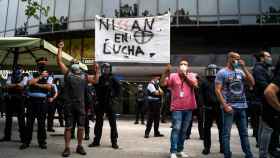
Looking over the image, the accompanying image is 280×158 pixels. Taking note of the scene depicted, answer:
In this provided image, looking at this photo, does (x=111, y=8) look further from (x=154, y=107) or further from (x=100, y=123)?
(x=100, y=123)

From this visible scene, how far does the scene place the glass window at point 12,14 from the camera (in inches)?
1346

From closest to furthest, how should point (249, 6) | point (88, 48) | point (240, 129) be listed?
point (240, 129)
point (249, 6)
point (88, 48)

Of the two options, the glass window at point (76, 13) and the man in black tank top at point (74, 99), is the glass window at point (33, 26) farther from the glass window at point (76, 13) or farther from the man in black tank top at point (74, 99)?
the man in black tank top at point (74, 99)

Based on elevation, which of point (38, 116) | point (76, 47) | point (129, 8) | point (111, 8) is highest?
point (111, 8)

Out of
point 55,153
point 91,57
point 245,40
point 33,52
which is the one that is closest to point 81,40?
point 91,57

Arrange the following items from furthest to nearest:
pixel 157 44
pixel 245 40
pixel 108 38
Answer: pixel 245 40, pixel 108 38, pixel 157 44

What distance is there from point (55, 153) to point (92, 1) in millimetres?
22736

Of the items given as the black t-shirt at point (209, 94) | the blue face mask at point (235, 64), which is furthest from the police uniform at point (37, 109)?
the blue face mask at point (235, 64)

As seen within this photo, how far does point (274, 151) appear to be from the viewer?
321 inches

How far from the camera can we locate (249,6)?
90.5 ft

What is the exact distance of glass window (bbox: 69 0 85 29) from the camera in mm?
29906

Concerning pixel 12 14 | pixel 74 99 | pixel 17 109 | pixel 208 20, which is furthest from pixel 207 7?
pixel 74 99

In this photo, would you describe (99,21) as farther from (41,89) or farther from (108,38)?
(41,89)

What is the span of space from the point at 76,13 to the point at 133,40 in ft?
66.3
